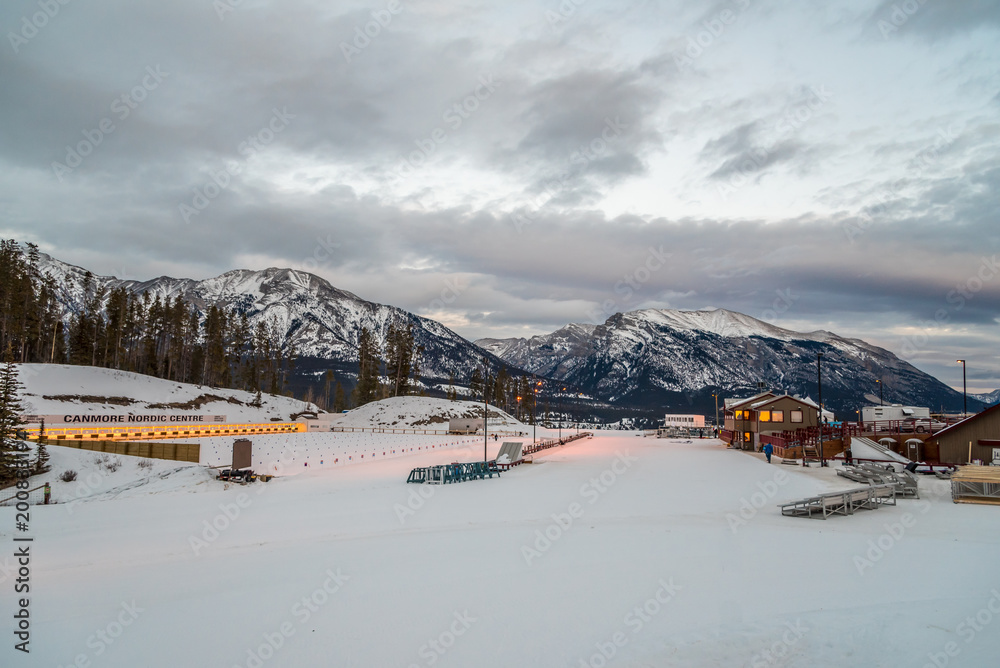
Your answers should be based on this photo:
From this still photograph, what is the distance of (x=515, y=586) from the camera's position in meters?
11.8

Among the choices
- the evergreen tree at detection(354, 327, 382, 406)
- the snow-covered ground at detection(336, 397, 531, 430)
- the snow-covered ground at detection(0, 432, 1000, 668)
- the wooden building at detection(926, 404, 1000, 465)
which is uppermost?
the evergreen tree at detection(354, 327, 382, 406)

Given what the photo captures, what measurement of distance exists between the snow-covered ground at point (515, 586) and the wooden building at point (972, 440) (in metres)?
18.3

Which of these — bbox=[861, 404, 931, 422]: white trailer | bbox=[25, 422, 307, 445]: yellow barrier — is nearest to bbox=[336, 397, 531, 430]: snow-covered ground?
bbox=[25, 422, 307, 445]: yellow barrier

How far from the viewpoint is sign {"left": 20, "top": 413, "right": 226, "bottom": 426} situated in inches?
2245

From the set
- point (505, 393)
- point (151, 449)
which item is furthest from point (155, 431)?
point (505, 393)

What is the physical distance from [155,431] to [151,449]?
23.0 meters

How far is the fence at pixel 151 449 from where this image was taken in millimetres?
39750

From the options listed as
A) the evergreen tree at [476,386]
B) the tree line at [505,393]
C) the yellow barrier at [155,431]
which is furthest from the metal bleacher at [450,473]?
the evergreen tree at [476,386]

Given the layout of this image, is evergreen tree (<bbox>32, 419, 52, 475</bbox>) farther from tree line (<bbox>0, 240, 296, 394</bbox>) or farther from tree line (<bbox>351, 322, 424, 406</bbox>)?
tree line (<bbox>351, 322, 424, 406</bbox>)

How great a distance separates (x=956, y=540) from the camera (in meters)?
15.7

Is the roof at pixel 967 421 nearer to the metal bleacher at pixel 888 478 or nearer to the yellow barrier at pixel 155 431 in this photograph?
the metal bleacher at pixel 888 478

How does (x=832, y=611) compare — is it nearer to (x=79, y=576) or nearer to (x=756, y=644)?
(x=756, y=644)

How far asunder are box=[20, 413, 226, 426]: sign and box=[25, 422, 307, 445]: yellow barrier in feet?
9.02

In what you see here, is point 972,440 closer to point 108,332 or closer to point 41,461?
point 41,461
